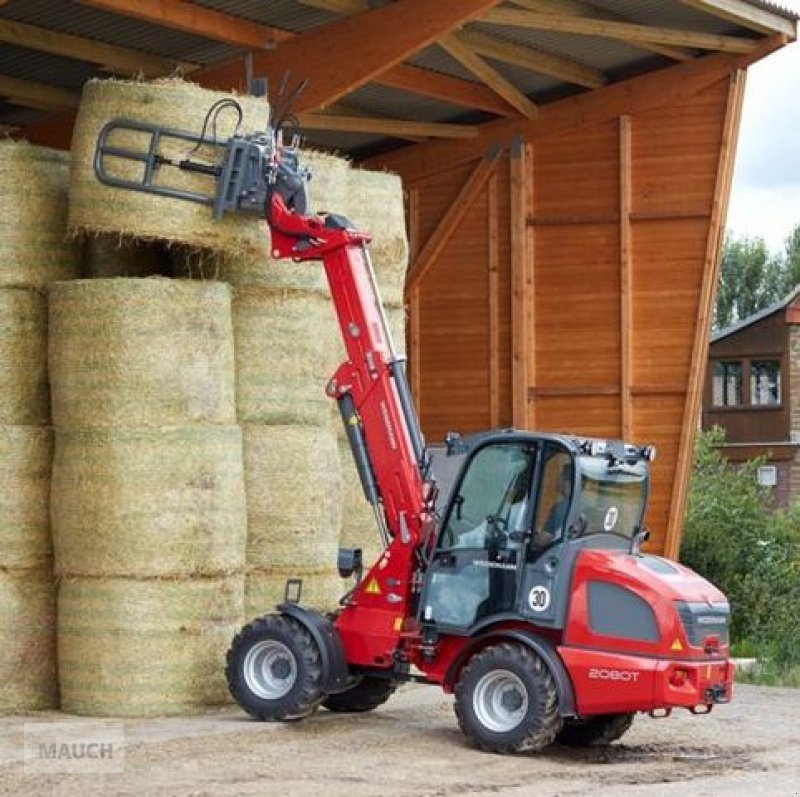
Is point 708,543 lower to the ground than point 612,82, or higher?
lower

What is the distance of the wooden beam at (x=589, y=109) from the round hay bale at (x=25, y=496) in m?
8.28

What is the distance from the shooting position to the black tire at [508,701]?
10.6 m

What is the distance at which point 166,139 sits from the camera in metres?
11.9

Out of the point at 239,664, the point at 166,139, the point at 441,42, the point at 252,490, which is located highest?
the point at 441,42

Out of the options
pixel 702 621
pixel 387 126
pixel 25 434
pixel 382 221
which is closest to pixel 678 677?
pixel 702 621

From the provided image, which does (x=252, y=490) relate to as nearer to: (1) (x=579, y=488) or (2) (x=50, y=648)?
(2) (x=50, y=648)

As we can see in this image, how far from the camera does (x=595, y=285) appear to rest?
1894 centimetres

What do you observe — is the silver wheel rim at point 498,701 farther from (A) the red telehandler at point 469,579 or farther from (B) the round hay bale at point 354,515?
Answer: (B) the round hay bale at point 354,515

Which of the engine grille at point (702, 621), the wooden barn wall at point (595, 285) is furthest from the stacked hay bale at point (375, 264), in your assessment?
the wooden barn wall at point (595, 285)

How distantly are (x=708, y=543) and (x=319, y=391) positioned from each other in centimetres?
1159

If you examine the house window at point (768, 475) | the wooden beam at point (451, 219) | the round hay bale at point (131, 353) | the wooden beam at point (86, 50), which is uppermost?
the wooden beam at point (86, 50)

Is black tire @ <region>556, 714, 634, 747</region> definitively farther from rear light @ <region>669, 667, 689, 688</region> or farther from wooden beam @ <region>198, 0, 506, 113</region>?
wooden beam @ <region>198, 0, 506, 113</region>

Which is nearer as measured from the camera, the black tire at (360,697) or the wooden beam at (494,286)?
the black tire at (360,697)

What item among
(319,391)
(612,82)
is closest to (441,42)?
(612,82)
